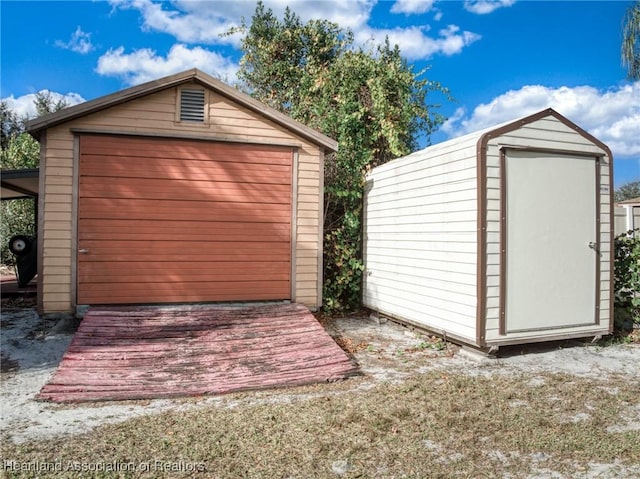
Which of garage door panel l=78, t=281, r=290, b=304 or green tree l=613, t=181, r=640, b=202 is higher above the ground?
green tree l=613, t=181, r=640, b=202

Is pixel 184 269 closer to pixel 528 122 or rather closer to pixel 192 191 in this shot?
pixel 192 191

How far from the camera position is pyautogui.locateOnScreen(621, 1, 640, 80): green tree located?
39.6ft

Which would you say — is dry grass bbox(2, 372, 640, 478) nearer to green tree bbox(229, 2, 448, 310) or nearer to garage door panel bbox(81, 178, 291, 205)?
garage door panel bbox(81, 178, 291, 205)

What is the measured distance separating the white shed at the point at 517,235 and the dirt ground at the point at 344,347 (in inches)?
10.1

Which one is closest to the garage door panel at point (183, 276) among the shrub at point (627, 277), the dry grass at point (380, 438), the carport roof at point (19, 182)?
the carport roof at point (19, 182)

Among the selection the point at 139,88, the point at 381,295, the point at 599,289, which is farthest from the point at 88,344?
the point at 599,289

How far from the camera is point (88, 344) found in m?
4.95

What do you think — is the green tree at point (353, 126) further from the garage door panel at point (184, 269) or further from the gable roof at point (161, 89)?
the garage door panel at point (184, 269)

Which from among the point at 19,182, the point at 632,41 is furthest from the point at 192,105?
the point at 632,41

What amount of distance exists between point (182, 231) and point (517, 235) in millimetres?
4542

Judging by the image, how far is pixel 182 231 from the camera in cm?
662

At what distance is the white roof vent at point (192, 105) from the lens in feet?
21.9

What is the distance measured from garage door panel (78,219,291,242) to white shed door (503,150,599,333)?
11.0 ft

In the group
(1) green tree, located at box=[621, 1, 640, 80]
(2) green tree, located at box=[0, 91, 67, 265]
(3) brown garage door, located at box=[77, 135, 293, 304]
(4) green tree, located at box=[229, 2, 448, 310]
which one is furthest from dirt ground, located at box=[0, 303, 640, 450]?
(1) green tree, located at box=[621, 1, 640, 80]
